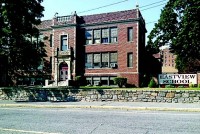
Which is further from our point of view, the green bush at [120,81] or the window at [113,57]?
the window at [113,57]

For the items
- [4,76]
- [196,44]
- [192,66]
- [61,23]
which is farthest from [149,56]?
[4,76]

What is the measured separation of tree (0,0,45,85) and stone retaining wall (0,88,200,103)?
3.10m

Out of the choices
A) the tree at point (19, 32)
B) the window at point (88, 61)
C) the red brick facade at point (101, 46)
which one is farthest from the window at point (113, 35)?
the tree at point (19, 32)

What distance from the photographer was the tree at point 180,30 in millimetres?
35456

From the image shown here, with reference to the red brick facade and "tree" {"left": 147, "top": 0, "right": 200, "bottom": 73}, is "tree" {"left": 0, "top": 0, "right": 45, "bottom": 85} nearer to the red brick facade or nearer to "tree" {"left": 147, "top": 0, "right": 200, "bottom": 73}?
the red brick facade

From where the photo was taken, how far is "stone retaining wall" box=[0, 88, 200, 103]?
54.1 ft

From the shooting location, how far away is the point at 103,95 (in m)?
18.5

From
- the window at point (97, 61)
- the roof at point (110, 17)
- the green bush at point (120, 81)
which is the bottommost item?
the green bush at point (120, 81)

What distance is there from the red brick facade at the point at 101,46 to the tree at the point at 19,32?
16.3 metres

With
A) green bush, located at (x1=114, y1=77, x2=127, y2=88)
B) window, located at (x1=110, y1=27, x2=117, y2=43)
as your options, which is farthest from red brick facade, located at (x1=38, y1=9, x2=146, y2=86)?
green bush, located at (x1=114, y1=77, x2=127, y2=88)

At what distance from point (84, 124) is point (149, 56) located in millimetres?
36139

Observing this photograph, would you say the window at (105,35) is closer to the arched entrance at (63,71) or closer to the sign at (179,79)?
the arched entrance at (63,71)

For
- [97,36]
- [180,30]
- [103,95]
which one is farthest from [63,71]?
[103,95]

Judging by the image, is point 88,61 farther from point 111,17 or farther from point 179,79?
point 179,79
